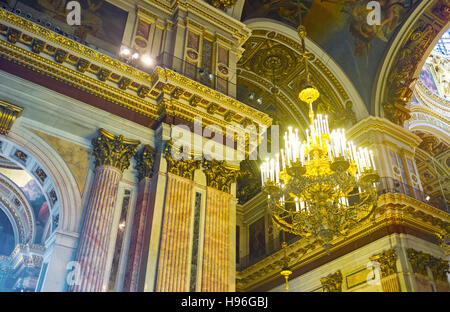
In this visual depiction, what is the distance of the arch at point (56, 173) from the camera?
5.56 metres

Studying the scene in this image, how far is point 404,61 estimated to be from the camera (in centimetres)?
1040

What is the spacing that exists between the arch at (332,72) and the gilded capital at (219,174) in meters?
5.02

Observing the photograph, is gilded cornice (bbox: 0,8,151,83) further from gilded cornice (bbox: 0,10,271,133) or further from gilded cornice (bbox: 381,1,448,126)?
gilded cornice (bbox: 381,1,448,126)

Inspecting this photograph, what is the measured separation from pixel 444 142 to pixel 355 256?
6986 mm

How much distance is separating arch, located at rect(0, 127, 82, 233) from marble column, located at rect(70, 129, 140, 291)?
20 cm

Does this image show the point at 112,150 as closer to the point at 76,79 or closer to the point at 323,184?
the point at 76,79

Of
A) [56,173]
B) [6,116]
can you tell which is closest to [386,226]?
[56,173]

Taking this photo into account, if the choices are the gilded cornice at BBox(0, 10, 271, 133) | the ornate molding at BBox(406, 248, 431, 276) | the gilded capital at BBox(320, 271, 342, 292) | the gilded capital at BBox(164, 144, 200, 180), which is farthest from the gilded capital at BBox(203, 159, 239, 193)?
the gilded capital at BBox(320, 271, 342, 292)

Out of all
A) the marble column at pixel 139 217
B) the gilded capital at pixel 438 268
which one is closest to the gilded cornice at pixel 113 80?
the marble column at pixel 139 217

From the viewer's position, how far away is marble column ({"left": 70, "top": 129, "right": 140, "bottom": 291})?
513cm

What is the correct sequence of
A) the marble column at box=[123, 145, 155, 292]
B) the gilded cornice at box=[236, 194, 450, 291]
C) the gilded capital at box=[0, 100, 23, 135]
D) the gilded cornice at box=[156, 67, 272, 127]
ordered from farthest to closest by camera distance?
the gilded cornice at box=[236, 194, 450, 291] → the gilded cornice at box=[156, 67, 272, 127] → the gilded capital at box=[0, 100, 23, 135] → the marble column at box=[123, 145, 155, 292]
